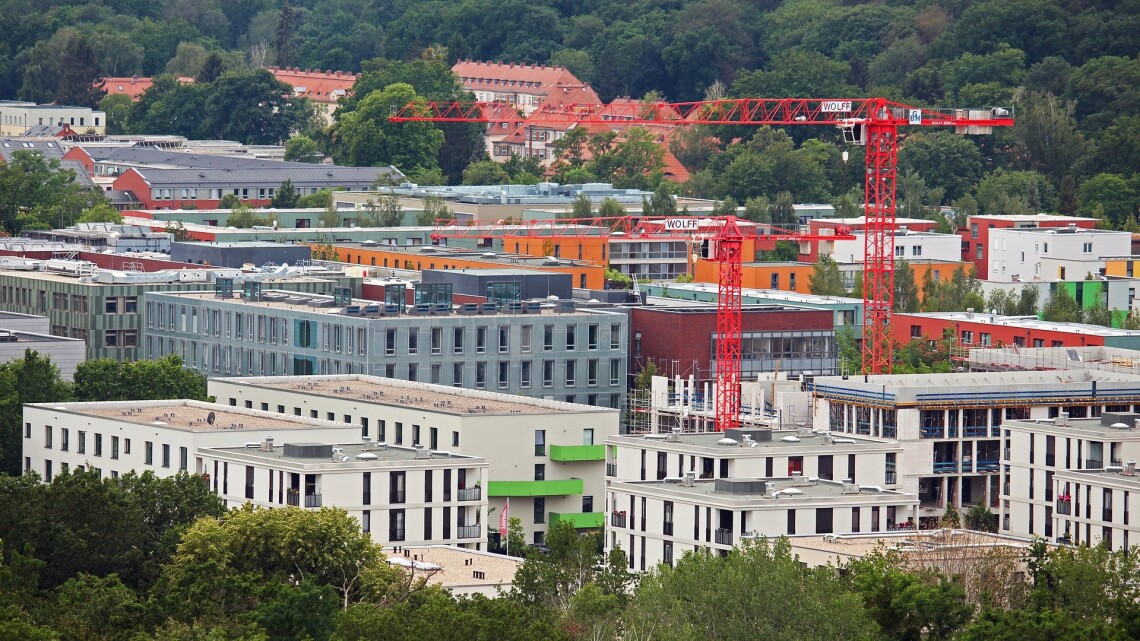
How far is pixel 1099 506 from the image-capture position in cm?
6544

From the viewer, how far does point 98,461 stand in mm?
69375

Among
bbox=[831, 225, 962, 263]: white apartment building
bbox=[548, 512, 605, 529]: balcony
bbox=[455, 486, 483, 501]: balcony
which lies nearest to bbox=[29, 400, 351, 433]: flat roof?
bbox=[455, 486, 483, 501]: balcony

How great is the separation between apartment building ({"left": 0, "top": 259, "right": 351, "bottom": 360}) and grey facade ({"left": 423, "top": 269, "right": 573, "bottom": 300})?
4473mm

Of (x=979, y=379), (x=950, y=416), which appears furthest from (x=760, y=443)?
(x=979, y=379)

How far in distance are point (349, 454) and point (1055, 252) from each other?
64863 mm

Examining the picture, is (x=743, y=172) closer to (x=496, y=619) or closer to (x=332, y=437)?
(x=332, y=437)

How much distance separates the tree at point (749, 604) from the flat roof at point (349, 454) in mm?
12998

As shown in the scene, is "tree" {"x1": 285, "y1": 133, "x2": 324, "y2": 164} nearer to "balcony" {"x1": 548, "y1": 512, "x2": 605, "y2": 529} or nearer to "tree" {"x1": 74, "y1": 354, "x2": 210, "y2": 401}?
"tree" {"x1": 74, "y1": 354, "x2": 210, "y2": 401}

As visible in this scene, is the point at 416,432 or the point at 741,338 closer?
the point at 416,432

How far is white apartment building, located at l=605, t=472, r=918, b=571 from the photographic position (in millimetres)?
61125

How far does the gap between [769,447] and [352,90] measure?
13369 centimetres

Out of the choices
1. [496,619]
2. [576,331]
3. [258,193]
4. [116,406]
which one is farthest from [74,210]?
[496,619]

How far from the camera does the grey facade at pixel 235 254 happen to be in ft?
352

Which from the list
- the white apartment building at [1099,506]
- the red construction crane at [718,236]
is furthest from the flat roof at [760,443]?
the red construction crane at [718,236]
